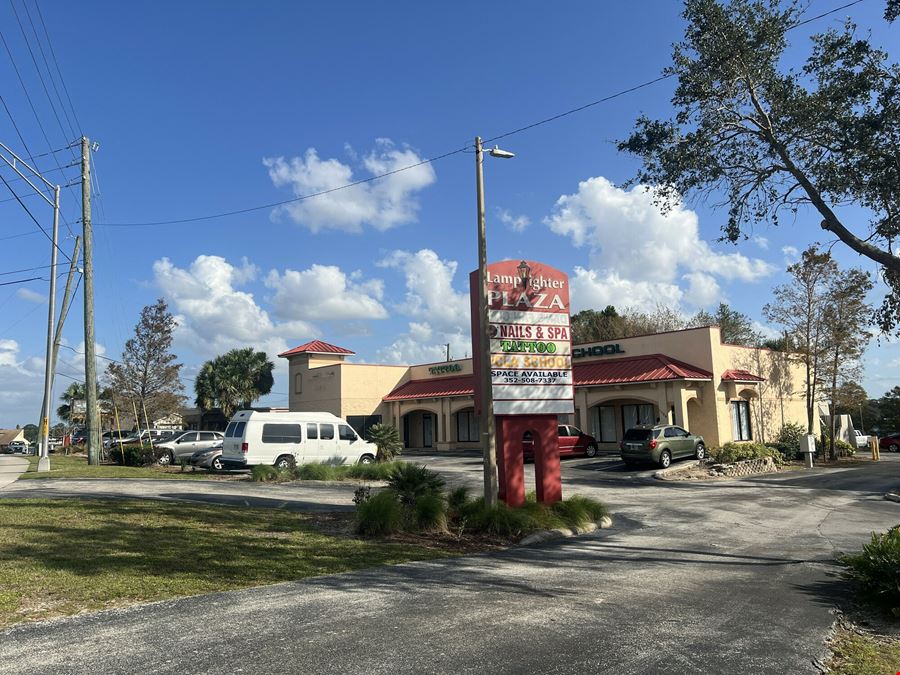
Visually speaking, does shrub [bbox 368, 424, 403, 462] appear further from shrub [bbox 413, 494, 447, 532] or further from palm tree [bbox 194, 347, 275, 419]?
palm tree [bbox 194, 347, 275, 419]

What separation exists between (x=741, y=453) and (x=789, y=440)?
21.9 feet

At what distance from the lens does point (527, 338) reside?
13078mm

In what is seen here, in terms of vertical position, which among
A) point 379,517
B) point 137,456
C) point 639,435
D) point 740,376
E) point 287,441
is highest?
point 740,376

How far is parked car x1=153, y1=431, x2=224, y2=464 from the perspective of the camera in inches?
1115

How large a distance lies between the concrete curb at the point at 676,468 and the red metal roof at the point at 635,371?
12.6 ft

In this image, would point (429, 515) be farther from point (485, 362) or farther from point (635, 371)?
point (635, 371)

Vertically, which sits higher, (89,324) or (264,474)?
→ (89,324)

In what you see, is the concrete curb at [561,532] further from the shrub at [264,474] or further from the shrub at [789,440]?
the shrub at [789,440]

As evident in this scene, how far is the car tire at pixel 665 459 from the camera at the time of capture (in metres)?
25.3

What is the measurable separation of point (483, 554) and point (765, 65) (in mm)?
10165

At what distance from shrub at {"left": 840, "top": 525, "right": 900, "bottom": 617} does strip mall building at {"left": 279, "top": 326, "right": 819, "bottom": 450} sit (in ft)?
67.8

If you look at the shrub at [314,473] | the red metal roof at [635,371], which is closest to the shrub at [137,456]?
the shrub at [314,473]

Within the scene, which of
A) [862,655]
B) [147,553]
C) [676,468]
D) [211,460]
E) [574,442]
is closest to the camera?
→ [862,655]

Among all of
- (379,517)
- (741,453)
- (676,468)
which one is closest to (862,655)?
(379,517)
